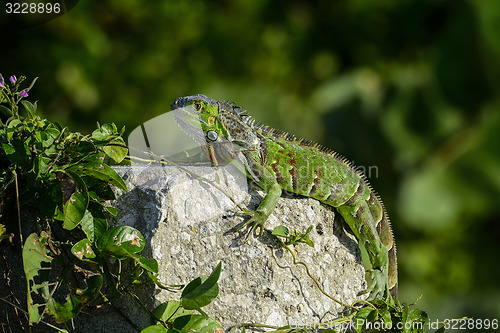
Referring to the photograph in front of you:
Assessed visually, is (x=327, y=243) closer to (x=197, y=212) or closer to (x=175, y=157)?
(x=197, y=212)

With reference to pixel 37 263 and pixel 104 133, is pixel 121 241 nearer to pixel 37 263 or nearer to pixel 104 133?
pixel 37 263

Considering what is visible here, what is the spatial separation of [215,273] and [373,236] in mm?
1375

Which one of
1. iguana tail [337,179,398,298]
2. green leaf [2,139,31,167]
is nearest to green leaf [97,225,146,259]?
green leaf [2,139,31,167]

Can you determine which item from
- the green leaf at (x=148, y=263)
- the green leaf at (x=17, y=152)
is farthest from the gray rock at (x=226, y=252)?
the green leaf at (x=17, y=152)

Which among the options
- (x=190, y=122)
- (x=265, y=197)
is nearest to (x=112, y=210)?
(x=265, y=197)

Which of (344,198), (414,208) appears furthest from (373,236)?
(414,208)

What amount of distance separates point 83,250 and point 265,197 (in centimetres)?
91

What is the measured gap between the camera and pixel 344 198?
3.22m

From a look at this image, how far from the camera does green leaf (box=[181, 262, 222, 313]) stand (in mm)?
2199

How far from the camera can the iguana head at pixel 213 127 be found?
3201 mm

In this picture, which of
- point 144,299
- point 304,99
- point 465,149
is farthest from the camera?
point 304,99

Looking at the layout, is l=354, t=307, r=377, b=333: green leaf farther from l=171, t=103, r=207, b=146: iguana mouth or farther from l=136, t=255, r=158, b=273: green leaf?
l=171, t=103, r=207, b=146: iguana mouth

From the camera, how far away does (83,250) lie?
2318mm

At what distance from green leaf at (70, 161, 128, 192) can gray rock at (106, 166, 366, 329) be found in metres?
0.19
